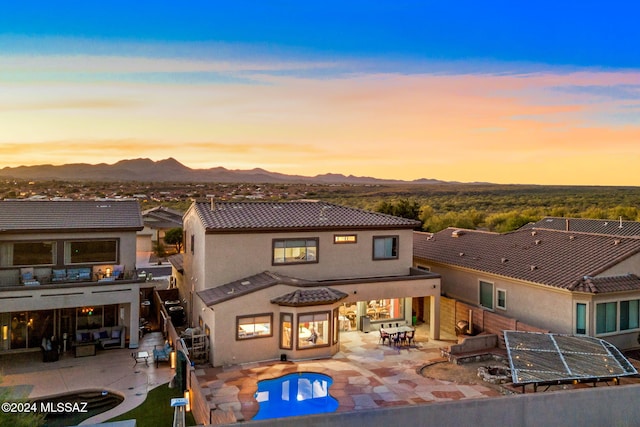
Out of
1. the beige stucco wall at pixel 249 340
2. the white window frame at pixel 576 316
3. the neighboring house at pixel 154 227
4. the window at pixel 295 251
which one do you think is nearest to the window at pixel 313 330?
the beige stucco wall at pixel 249 340

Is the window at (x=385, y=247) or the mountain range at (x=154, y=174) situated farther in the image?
the mountain range at (x=154, y=174)

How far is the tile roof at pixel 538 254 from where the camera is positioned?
19.5 meters

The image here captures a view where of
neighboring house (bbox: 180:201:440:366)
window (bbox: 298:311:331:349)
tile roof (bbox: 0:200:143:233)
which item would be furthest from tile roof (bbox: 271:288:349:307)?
tile roof (bbox: 0:200:143:233)

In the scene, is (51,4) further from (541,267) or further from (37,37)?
(541,267)

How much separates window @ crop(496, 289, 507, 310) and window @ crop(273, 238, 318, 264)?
9.02 m

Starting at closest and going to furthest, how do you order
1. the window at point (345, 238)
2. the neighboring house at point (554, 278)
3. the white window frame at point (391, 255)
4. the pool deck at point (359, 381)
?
the pool deck at point (359, 381), the neighboring house at point (554, 278), the window at point (345, 238), the white window frame at point (391, 255)

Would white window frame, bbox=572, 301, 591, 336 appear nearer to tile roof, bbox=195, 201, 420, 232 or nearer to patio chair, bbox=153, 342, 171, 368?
tile roof, bbox=195, 201, 420, 232

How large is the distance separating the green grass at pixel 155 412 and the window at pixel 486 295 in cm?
1518

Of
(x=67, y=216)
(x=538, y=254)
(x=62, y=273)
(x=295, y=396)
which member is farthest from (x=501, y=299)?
(x=67, y=216)

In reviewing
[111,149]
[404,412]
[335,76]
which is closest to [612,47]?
[335,76]

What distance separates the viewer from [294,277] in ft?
71.2

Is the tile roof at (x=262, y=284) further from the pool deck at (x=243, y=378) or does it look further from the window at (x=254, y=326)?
the pool deck at (x=243, y=378)

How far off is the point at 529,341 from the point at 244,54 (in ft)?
80.6

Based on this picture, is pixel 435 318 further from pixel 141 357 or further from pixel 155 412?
pixel 155 412
